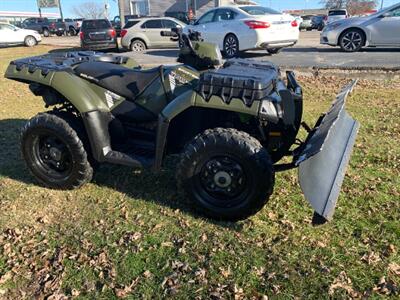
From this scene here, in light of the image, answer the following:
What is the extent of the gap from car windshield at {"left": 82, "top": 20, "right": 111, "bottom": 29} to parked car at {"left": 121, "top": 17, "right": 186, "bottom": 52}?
1.78 m

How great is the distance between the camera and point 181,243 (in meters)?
3.36

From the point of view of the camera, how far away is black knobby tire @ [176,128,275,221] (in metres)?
3.25

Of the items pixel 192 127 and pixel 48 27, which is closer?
pixel 192 127

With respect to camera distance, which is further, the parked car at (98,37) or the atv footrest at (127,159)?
the parked car at (98,37)

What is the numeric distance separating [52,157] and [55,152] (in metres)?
0.09

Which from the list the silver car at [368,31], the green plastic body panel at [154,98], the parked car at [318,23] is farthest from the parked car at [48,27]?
the green plastic body panel at [154,98]

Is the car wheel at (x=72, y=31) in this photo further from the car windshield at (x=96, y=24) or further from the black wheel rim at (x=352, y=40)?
the black wheel rim at (x=352, y=40)

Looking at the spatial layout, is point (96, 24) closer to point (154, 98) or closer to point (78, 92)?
point (78, 92)

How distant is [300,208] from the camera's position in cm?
386

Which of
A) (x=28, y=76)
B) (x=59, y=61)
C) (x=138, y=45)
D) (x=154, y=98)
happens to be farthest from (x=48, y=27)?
(x=154, y=98)

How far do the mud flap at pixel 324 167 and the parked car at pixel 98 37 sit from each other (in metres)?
17.2

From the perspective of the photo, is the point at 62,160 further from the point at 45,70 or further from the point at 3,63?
the point at 3,63

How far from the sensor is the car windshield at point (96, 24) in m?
19.6

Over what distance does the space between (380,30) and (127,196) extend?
1108 centimetres
